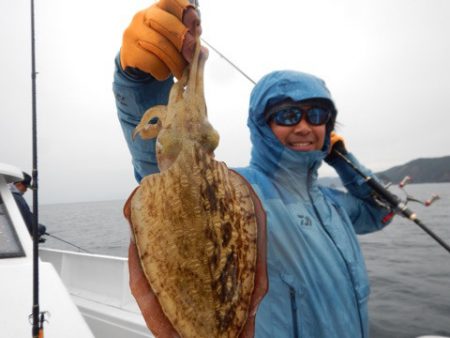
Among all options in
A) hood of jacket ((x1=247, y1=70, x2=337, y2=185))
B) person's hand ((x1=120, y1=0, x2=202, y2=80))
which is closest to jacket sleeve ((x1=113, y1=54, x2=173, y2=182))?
person's hand ((x1=120, y1=0, x2=202, y2=80))

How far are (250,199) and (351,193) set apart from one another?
289 centimetres

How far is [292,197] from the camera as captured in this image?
260 cm

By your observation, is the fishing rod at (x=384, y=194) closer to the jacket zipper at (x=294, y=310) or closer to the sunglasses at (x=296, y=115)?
the sunglasses at (x=296, y=115)

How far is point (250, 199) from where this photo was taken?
57.1 inches

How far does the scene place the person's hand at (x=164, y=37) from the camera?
1520mm

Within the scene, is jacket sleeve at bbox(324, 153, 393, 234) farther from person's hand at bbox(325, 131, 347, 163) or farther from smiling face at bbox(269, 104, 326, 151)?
smiling face at bbox(269, 104, 326, 151)

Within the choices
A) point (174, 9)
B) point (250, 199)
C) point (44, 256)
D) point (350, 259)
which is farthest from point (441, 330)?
point (44, 256)

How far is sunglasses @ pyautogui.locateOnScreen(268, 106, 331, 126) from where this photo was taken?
2.67 metres

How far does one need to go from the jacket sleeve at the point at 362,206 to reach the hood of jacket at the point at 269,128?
108 cm

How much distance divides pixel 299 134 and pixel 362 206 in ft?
5.31

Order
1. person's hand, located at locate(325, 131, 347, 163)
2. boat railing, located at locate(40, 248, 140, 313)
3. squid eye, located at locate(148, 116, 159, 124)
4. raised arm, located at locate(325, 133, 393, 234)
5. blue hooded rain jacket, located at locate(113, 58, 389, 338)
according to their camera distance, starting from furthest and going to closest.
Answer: boat railing, located at locate(40, 248, 140, 313), person's hand, located at locate(325, 131, 347, 163), raised arm, located at locate(325, 133, 393, 234), blue hooded rain jacket, located at locate(113, 58, 389, 338), squid eye, located at locate(148, 116, 159, 124)

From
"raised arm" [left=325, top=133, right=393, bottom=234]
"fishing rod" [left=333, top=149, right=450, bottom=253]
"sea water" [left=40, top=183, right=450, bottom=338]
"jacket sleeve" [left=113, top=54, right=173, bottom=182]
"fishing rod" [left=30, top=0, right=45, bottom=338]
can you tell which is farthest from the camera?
"sea water" [left=40, top=183, right=450, bottom=338]

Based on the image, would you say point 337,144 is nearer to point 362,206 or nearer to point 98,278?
point 362,206

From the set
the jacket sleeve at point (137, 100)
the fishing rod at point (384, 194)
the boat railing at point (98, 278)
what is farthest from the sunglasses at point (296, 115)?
the boat railing at point (98, 278)
